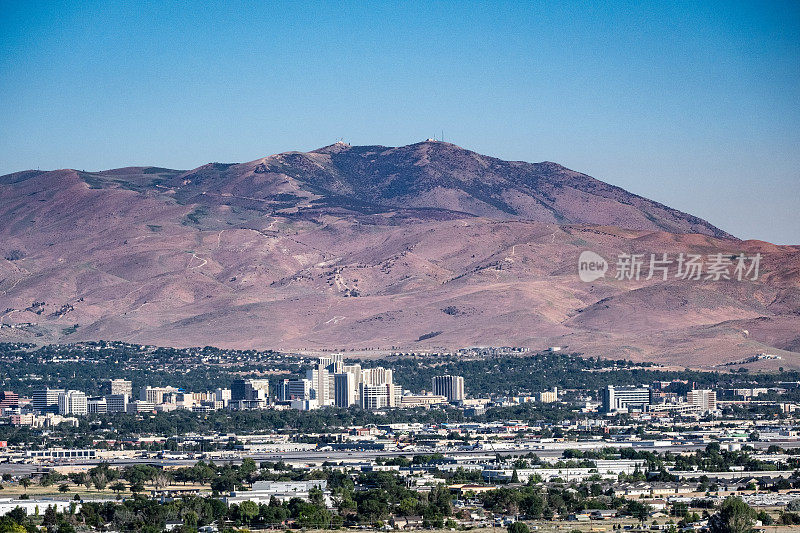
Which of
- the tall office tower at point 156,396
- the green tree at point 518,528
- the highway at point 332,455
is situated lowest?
the green tree at point 518,528

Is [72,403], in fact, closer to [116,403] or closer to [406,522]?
[116,403]

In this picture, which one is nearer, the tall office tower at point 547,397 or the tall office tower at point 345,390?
the tall office tower at point 547,397

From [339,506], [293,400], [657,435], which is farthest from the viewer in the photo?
[293,400]

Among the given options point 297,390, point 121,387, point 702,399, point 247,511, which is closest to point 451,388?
point 297,390

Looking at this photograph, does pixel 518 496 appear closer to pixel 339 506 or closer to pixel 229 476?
pixel 339 506

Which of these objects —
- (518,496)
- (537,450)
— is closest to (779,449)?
(537,450)

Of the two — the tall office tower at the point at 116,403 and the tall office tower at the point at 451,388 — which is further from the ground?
the tall office tower at the point at 451,388

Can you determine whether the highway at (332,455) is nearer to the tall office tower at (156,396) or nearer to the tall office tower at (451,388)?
the tall office tower at (156,396)

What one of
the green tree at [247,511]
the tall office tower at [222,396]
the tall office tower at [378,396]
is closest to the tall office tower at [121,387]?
the tall office tower at [222,396]
